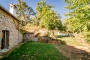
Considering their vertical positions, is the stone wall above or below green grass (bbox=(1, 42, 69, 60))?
above

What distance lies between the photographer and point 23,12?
41500mm

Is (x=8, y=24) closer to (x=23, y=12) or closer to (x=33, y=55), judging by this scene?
(x=33, y=55)

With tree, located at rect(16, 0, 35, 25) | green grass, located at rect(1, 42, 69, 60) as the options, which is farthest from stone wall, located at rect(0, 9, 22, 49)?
tree, located at rect(16, 0, 35, 25)

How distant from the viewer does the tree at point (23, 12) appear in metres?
39.4

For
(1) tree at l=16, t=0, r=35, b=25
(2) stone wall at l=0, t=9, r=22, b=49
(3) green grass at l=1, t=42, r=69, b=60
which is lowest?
(3) green grass at l=1, t=42, r=69, b=60

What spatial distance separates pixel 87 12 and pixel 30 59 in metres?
5.31

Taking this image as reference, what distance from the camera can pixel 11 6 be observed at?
16.1 metres

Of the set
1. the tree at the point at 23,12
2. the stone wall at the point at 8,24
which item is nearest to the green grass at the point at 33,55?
the stone wall at the point at 8,24

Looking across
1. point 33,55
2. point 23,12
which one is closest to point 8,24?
point 33,55

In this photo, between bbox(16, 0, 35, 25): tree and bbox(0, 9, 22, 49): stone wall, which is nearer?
bbox(0, 9, 22, 49): stone wall

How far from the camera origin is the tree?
39438 mm

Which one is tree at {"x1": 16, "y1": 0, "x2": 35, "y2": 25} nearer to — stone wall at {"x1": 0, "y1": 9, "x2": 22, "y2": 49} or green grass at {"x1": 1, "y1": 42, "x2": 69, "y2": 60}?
stone wall at {"x1": 0, "y1": 9, "x2": 22, "y2": 49}

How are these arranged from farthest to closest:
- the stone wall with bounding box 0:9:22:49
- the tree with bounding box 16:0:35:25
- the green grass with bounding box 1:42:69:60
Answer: the tree with bounding box 16:0:35:25
the stone wall with bounding box 0:9:22:49
the green grass with bounding box 1:42:69:60

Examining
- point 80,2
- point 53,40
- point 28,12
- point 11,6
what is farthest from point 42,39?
point 28,12
